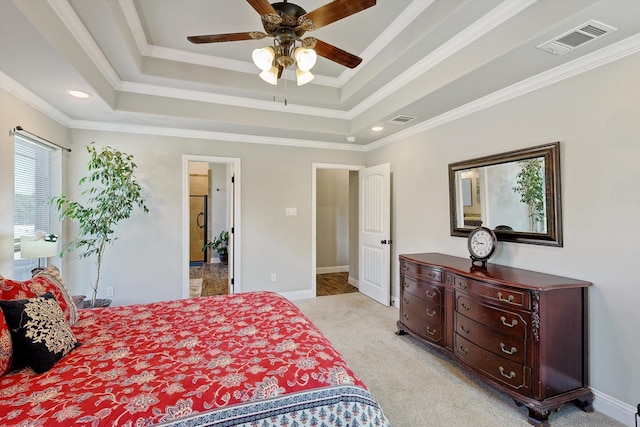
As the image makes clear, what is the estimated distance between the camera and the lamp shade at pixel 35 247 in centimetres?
251

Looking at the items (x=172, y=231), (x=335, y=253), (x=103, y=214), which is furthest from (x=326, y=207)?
(x=103, y=214)

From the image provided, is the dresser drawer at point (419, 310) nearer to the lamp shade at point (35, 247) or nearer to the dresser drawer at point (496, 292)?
the dresser drawer at point (496, 292)

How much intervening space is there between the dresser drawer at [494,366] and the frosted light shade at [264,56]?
2.62m

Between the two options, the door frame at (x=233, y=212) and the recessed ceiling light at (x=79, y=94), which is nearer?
the recessed ceiling light at (x=79, y=94)

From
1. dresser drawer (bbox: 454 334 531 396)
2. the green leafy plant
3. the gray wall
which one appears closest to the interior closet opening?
dresser drawer (bbox: 454 334 531 396)

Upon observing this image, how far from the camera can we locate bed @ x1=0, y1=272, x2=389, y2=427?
105cm

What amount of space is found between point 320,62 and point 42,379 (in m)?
3.35

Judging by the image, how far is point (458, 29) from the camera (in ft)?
7.69

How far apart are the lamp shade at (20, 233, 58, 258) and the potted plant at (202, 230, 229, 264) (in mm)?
4878

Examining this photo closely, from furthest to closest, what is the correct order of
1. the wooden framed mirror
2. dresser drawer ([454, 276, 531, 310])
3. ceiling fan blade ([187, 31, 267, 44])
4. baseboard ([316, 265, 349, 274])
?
baseboard ([316, 265, 349, 274])
the wooden framed mirror
dresser drawer ([454, 276, 531, 310])
ceiling fan blade ([187, 31, 267, 44])

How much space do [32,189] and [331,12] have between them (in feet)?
11.0

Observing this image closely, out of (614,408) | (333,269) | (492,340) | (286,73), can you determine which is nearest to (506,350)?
(492,340)

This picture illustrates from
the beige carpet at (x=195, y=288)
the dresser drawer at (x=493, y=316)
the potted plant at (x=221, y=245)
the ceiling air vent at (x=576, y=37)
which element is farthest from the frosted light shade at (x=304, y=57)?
the potted plant at (x=221, y=245)

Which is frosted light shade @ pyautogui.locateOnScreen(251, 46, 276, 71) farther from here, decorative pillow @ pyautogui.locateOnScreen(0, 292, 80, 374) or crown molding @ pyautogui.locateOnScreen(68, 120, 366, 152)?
crown molding @ pyautogui.locateOnScreen(68, 120, 366, 152)
